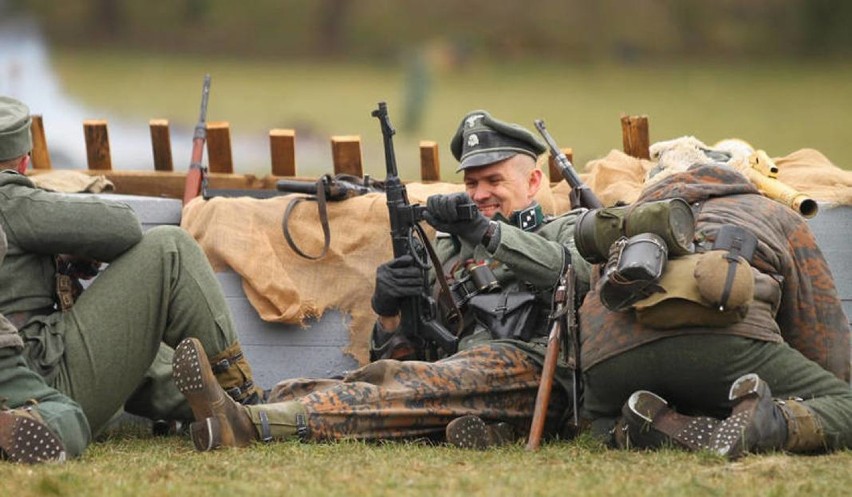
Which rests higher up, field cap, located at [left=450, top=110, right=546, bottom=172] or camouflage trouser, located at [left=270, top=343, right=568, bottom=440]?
field cap, located at [left=450, top=110, right=546, bottom=172]

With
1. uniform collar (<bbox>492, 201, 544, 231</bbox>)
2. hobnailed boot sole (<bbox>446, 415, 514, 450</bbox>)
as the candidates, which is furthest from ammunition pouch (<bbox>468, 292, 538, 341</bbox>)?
hobnailed boot sole (<bbox>446, 415, 514, 450</bbox>)

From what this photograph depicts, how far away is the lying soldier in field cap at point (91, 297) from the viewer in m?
6.46

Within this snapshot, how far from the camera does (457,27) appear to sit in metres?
25.6

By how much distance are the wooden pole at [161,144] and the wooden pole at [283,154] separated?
0.59 meters

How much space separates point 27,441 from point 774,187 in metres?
3.57

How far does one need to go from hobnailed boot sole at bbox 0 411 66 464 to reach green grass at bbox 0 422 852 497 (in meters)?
0.08

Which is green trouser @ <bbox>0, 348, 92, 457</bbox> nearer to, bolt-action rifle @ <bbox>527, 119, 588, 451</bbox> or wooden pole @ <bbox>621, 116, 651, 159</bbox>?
bolt-action rifle @ <bbox>527, 119, 588, 451</bbox>

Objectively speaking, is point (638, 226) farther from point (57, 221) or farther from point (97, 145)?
point (97, 145)

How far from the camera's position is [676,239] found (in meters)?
6.14

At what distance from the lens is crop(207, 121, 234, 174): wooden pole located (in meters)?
9.40

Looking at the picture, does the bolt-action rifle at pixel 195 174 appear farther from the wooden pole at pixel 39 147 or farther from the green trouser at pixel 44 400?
the green trouser at pixel 44 400

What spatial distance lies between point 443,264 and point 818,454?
206cm

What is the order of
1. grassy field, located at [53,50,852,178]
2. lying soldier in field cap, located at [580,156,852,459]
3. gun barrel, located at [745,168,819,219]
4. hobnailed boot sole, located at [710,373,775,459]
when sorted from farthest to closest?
grassy field, located at [53,50,852,178]
gun barrel, located at [745,168,819,219]
lying soldier in field cap, located at [580,156,852,459]
hobnailed boot sole, located at [710,373,775,459]

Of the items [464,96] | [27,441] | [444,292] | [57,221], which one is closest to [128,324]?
[57,221]
